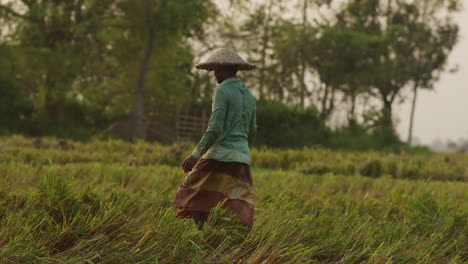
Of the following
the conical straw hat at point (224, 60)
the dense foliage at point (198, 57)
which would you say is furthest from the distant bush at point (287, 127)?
the conical straw hat at point (224, 60)

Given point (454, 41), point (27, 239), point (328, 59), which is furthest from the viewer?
point (454, 41)

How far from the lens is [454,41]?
3469 centimetres

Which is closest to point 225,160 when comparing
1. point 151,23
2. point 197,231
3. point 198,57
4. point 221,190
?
point 221,190

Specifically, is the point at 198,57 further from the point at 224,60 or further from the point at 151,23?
the point at 224,60

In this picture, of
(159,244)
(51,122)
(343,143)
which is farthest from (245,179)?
(343,143)

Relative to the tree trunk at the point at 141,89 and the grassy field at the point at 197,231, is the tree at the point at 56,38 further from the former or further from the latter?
the grassy field at the point at 197,231

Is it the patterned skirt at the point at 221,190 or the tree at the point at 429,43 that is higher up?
the tree at the point at 429,43

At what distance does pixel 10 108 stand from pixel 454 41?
26825 millimetres

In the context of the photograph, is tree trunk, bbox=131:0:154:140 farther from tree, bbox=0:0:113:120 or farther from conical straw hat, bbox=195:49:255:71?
conical straw hat, bbox=195:49:255:71

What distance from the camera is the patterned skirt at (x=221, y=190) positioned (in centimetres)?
421

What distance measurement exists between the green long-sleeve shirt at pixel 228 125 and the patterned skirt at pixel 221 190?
0.31 ft

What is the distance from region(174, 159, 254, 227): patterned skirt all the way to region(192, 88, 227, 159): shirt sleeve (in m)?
0.23

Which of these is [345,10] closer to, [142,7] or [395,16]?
[395,16]

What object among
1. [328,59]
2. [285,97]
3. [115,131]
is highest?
[328,59]
